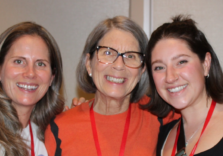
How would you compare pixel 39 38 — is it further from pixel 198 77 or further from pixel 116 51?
pixel 198 77

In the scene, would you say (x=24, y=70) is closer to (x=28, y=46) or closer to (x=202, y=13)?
(x=28, y=46)

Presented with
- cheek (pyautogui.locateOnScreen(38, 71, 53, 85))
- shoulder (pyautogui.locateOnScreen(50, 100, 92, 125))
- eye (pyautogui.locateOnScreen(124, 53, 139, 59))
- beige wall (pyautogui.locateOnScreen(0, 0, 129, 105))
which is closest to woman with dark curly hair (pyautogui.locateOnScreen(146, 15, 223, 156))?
eye (pyautogui.locateOnScreen(124, 53, 139, 59))

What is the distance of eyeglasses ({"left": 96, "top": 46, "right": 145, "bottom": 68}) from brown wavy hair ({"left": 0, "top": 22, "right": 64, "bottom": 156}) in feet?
1.62

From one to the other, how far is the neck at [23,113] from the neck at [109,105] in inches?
26.4

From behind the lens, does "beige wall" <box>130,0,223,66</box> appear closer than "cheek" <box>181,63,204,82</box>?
No

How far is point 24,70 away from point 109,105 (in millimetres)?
850

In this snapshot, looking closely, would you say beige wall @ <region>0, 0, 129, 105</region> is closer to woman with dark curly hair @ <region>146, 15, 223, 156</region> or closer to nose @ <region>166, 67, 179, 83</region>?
woman with dark curly hair @ <region>146, 15, 223, 156</region>

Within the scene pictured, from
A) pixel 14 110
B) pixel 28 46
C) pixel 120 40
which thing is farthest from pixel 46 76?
pixel 120 40

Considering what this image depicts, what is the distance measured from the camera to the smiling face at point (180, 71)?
1.81 m

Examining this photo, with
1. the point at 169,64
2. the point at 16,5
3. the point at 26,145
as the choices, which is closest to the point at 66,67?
the point at 16,5

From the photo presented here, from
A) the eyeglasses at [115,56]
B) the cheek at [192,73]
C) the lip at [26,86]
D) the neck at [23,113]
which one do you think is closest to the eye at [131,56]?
the eyeglasses at [115,56]

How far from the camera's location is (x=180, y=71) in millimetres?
1807

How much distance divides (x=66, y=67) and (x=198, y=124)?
2151 millimetres

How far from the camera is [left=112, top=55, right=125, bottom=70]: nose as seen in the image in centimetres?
208
